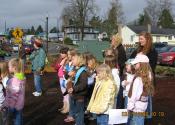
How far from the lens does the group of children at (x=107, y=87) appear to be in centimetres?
738

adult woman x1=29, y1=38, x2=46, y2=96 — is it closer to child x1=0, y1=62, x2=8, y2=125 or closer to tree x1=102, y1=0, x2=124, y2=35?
child x1=0, y1=62, x2=8, y2=125

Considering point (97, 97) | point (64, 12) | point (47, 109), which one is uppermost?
point (64, 12)

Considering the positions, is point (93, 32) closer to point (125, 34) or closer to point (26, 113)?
point (125, 34)

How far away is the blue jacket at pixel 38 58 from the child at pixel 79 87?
4828mm

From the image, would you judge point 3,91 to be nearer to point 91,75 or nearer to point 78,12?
point 91,75

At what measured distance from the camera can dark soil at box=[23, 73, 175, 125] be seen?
10.3m

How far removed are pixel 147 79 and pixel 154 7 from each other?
115 meters

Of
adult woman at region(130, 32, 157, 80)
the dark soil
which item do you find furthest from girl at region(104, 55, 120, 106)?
the dark soil

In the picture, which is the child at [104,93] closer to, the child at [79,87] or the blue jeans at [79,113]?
the child at [79,87]

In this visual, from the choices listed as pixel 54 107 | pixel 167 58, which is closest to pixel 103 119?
pixel 54 107

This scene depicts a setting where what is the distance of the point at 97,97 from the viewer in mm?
7855

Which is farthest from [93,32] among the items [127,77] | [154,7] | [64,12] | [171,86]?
[127,77]

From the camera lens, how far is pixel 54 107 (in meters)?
12.2

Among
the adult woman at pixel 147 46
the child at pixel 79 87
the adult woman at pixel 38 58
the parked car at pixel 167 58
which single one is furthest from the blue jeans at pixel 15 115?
the parked car at pixel 167 58
